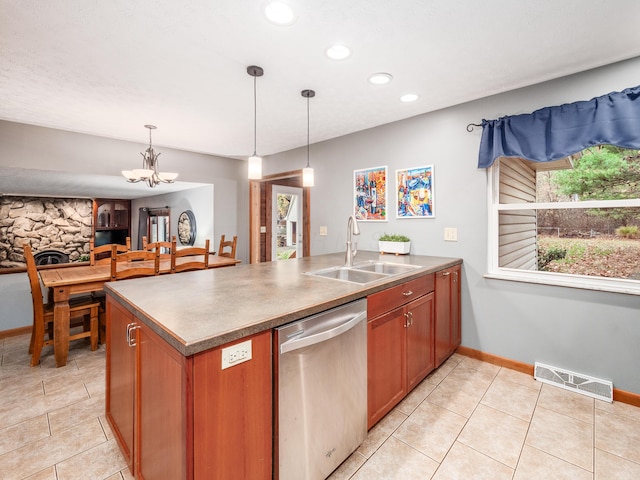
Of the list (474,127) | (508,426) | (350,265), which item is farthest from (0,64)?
(508,426)

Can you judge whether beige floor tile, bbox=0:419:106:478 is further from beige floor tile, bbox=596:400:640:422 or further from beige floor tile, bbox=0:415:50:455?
beige floor tile, bbox=596:400:640:422

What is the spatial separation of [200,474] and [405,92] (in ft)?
8.88

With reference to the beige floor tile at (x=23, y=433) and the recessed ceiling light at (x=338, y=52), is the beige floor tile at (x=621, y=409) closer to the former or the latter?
the recessed ceiling light at (x=338, y=52)

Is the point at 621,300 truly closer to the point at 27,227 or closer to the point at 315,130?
the point at 315,130

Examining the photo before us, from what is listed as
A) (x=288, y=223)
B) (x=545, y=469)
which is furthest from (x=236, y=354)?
(x=288, y=223)

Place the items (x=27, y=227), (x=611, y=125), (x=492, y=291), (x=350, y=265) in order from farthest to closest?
(x=27, y=227) → (x=492, y=291) → (x=350, y=265) → (x=611, y=125)

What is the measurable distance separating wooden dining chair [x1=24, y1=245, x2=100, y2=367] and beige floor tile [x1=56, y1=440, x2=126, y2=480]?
148cm

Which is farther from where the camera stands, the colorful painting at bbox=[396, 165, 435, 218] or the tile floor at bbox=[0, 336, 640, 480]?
the colorful painting at bbox=[396, 165, 435, 218]

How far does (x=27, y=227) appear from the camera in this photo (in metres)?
4.89

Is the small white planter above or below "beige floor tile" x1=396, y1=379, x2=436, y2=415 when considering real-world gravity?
above

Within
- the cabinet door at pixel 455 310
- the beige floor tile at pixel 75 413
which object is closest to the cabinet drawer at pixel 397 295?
the cabinet door at pixel 455 310

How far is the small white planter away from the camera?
2992 mm

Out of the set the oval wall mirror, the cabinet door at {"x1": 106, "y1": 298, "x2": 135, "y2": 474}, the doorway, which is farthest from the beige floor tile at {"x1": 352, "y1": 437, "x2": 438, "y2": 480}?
the oval wall mirror

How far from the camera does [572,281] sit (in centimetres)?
228
